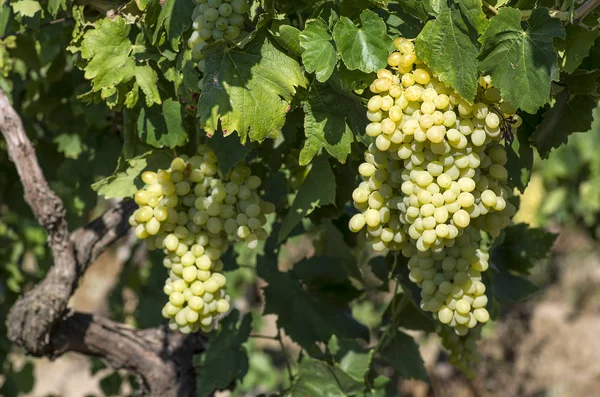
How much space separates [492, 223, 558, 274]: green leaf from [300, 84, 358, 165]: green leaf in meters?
0.90

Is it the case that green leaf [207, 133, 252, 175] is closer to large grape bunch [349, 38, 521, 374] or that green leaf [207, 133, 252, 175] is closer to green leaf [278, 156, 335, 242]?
green leaf [278, 156, 335, 242]

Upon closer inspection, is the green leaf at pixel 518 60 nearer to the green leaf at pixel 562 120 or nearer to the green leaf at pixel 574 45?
the green leaf at pixel 574 45

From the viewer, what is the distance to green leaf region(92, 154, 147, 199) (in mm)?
1696

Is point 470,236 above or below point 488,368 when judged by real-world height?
above

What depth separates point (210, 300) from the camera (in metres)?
1.65

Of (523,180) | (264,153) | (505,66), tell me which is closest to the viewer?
(505,66)

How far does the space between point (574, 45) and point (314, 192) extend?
1.96 feet

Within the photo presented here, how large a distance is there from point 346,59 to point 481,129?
10.4 inches

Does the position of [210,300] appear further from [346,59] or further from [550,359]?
[550,359]

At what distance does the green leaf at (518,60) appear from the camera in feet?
3.95

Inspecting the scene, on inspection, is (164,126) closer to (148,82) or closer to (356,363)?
(148,82)

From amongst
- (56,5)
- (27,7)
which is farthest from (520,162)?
(27,7)

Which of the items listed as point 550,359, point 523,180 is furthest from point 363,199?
point 550,359

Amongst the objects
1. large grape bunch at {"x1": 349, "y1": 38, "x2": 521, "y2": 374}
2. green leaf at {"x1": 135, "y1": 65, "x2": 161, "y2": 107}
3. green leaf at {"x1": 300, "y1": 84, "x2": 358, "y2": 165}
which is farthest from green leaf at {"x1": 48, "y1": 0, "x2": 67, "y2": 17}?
large grape bunch at {"x1": 349, "y1": 38, "x2": 521, "y2": 374}
